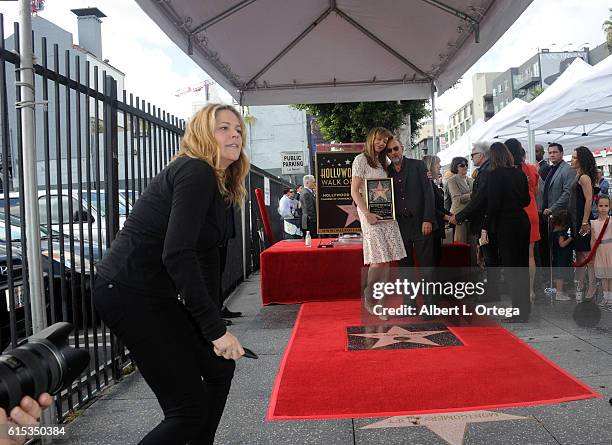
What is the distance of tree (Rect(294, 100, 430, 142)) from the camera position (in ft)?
57.9

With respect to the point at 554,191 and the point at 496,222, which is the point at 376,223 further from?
the point at 554,191

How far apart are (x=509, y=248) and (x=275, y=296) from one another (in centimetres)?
282

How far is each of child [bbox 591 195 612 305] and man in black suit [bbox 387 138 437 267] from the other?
176 cm

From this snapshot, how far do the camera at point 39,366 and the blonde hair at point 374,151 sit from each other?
4.62m

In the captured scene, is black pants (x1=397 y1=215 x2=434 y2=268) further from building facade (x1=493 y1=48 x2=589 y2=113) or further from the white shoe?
building facade (x1=493 y1=48 x2=589 y2=113)

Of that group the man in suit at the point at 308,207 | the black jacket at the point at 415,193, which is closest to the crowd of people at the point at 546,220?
the black jacket at the point at 415,193

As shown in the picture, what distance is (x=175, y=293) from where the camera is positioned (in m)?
2.24

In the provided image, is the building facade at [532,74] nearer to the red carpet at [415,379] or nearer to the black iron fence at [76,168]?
the red carpet at [415,379]

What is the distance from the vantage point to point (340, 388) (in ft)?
12.5

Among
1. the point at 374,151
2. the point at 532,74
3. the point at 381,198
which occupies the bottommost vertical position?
the point at 381,198

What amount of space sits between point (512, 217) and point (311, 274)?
8.12 ft

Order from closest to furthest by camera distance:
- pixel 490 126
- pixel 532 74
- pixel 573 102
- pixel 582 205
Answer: pixel 582 205, pixel 573 102, pixel 490 126, pixel 532 74

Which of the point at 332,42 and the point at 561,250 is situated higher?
the point at 332,42

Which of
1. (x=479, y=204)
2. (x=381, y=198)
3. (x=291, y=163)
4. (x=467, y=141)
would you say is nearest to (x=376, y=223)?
(x=381, y=198)
